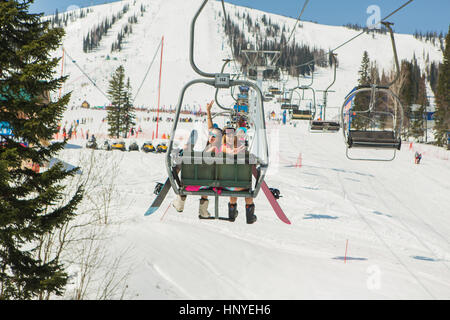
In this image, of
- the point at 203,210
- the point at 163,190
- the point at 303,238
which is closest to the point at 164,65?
the point at 303,238

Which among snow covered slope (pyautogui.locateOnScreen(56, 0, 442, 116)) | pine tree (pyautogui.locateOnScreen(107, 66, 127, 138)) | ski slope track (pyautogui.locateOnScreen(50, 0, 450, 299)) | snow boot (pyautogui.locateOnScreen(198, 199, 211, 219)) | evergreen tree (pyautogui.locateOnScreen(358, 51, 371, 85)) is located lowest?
ski slope track (pyautogui.locateOnScreen(50, 0, 450, 299))

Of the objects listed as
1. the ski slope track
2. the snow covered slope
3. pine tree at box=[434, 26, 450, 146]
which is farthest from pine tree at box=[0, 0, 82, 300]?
Result: the snow covered slope

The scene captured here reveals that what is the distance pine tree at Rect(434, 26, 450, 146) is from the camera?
53.4 metres

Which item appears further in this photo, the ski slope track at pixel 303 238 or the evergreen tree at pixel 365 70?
the evergreen tree at pixel 365 70

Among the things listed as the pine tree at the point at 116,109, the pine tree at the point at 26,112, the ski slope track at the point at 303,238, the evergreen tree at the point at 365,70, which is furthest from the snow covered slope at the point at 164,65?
the pine tree at the point at 26,112

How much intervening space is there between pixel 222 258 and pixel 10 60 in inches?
738

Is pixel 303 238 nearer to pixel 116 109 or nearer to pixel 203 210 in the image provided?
pixel 203 210

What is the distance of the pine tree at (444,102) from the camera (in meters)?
53.4

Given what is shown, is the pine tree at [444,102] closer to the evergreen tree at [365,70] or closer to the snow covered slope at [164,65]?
the evergreen tree at [365,70]

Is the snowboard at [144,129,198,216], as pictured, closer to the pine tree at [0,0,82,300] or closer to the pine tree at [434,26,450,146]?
the pine tree at [0,0,82,300]

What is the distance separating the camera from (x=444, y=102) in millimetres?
54844

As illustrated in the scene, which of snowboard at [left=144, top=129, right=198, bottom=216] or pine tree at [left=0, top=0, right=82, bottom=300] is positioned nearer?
snowboard at [left=144, top=129, right=198, bottom=216]
